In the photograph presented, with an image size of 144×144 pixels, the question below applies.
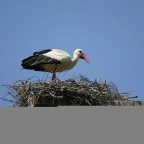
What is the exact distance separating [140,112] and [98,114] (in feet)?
0.74

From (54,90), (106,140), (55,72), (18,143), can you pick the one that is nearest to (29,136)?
(18,143)

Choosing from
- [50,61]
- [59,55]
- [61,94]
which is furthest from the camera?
[59,55]

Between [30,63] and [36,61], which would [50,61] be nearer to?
[36,61]

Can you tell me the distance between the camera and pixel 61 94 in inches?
280

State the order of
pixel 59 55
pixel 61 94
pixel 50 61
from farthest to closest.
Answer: pixel 59 55
pixel 50 61
pixel 61 94

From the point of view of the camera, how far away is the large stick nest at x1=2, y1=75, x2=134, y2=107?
688cm

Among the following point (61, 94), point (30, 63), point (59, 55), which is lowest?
point (61, 94)

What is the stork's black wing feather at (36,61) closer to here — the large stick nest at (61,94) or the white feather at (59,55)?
the white feather at (59,55)

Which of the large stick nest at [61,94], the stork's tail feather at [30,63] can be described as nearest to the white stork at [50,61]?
the stork's tail feather at [30,63]

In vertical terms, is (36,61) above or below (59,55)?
below

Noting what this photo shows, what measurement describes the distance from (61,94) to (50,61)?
2885 millimetres

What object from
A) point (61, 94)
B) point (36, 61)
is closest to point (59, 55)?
point (36, 61)

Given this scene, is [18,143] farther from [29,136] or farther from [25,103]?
[25,103]

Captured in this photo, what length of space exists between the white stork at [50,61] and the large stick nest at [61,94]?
2.55 metres
